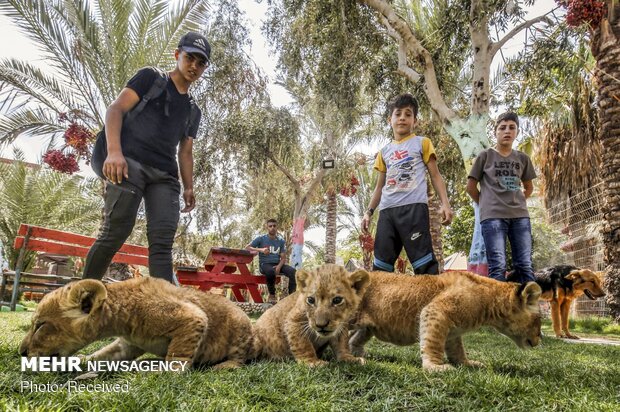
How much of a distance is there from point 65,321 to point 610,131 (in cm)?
1042

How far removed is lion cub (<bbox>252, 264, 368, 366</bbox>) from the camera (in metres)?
3.17

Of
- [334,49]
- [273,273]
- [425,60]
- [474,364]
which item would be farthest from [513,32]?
[474,364]

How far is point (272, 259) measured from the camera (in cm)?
1205

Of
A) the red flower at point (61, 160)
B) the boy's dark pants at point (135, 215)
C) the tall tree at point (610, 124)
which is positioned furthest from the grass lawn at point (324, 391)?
the red flower at point (61, 160)

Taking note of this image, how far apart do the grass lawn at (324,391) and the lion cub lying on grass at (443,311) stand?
1.07 feet

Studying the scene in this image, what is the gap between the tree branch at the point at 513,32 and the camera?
9.72m

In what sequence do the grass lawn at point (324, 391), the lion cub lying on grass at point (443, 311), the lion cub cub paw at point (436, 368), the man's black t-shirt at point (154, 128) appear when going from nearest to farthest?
the grass lawn at point (324, 391), the lion cub cub paw at point (436, 368), the lion cub lying on grass at point (443, 311), the man's black t-shirt at point (154, 128)

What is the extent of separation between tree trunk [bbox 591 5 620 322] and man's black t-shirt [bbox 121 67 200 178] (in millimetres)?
8901

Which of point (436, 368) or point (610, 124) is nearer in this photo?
point (436, 368)

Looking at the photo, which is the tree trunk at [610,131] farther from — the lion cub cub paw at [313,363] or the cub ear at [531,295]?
the lion cub cub paw at [313,363]

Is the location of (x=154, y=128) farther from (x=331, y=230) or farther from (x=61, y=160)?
(x=331, y=230)

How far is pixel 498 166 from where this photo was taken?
5.43 m

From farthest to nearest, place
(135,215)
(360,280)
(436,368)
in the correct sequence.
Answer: (135,215) → (360,280) → (436,368)

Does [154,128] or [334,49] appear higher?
[334,49]
